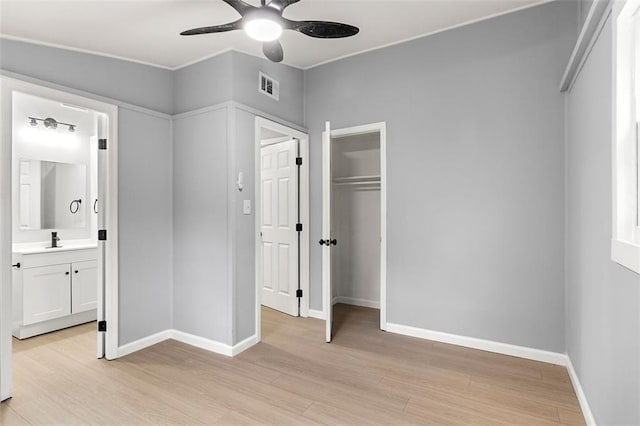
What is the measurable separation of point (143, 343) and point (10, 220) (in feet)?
4.87

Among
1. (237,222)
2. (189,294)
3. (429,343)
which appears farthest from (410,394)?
(189,294)

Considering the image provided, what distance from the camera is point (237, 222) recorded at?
3018 millimetres

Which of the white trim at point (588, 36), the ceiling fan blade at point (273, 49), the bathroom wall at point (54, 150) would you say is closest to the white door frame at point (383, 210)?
the ceiling fan blade at point (273, 49)

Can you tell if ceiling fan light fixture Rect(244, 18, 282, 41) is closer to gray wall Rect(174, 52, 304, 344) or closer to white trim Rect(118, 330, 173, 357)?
gray wall Rect(174, 52, 304, 344)

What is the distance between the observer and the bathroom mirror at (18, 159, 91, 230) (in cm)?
379

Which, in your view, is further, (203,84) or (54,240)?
(54,240)

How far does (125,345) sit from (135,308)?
0.32m

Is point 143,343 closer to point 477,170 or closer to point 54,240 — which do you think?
point 54,240

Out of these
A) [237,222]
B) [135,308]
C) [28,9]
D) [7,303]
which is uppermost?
[28,9]

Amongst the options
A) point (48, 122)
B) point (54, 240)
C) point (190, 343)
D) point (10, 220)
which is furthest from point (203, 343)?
point (48, 122)

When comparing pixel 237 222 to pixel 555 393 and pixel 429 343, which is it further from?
pixel 555 393

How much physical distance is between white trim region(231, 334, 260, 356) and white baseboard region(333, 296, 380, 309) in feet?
5.25

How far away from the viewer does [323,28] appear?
2092mm

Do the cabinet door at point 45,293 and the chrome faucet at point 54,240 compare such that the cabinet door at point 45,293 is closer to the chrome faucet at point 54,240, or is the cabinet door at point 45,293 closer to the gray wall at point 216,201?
the chrome faucet at point 54,240
